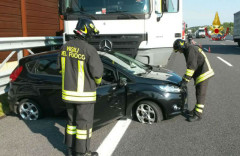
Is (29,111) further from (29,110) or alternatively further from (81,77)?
(81,77)

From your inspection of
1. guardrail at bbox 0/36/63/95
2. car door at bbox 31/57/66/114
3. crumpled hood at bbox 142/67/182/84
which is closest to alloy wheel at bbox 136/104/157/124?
crumpled hood at bbox 142/67/182/84

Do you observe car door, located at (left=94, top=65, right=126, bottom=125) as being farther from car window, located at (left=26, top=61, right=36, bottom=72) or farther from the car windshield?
car window, located at (left=26, top=61, right=36, bottom=72)

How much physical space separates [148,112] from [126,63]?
3.63ft

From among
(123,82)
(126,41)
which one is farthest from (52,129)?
(126,41)

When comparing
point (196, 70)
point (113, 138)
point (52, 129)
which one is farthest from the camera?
point (196, 70)

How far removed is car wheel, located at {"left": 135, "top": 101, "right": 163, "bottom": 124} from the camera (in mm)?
5234

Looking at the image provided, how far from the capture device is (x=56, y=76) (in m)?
5.37

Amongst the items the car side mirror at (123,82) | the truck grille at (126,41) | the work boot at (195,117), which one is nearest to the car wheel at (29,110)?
the car side mirror at (123,82)

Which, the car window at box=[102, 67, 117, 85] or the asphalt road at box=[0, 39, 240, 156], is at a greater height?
the car window at box=[102, 67, 117, 85]

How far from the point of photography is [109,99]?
488 centimetres

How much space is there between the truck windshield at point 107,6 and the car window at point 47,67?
2.29 meters

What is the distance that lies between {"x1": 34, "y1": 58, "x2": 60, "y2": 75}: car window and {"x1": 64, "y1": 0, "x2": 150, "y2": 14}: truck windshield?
7.50 feet

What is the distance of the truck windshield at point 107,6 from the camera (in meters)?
7.13

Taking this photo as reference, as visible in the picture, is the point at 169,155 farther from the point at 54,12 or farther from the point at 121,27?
the point at 54,12
